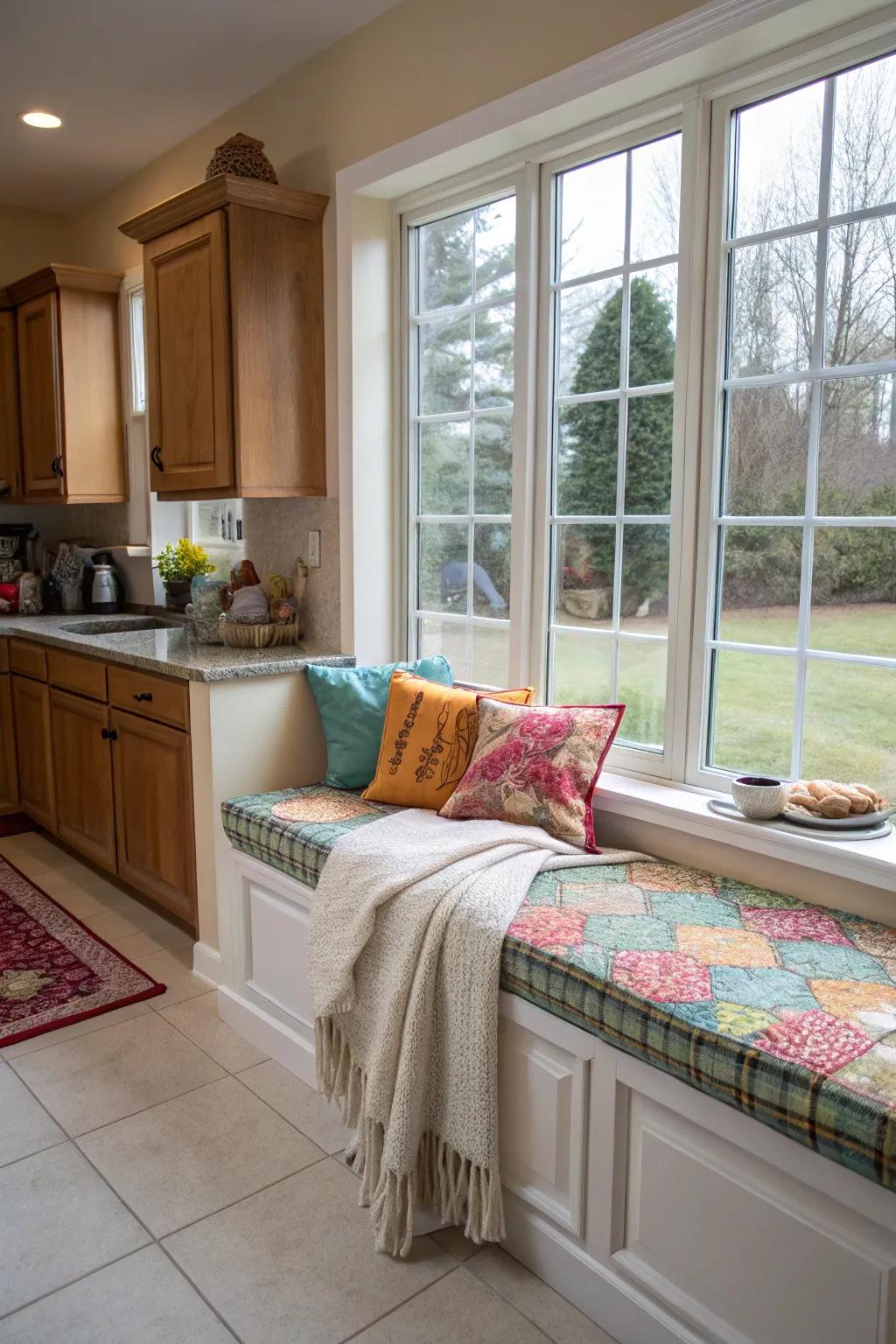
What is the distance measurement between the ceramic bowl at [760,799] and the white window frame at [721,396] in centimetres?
15

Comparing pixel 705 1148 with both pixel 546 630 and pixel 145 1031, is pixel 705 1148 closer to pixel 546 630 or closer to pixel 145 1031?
pixel 546 630

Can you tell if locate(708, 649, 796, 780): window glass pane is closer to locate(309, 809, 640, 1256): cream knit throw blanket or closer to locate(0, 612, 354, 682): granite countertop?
locate(309, 809, 640, 1256): cream knit throw blanket

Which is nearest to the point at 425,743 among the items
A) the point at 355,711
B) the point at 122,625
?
the point at 355,711

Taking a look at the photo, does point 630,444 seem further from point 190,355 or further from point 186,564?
point 186,564

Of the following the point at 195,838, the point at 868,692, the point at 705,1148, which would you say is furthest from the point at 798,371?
the point at 195,838

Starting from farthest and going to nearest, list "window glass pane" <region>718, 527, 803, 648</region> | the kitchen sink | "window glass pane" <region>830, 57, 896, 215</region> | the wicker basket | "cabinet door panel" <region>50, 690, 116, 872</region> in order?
1. the kitchen sink
2. "cabinet door panel" <region>50, 690, 116, 872</region>
3. the wicker basket
4. "window glass pane" <region>718, 527, 803, 648</region>
5. "window glass pane" <region>830, 57, 896, 215</region>

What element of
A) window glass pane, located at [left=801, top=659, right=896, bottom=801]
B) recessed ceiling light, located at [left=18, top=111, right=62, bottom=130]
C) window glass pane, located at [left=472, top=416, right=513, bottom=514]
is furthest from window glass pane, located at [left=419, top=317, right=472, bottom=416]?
recessed ceiling light, located at [left=18, top=111, right=62, bottom=130]

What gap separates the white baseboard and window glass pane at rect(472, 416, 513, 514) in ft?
4.93

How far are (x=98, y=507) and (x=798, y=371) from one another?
3.60 metres

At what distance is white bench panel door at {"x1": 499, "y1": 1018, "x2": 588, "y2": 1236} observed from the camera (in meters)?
1.68

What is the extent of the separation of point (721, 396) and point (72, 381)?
3110 mm

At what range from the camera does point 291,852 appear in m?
2.32

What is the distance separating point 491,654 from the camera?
2877mm

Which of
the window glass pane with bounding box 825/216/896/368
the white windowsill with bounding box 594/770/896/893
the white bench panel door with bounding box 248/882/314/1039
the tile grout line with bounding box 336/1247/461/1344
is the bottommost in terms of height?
the tile grout line with bounding box 336/1247/461/1344
